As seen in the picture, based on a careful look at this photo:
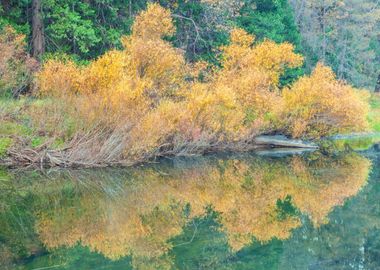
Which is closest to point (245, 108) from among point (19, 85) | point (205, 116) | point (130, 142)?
point (205, 116)

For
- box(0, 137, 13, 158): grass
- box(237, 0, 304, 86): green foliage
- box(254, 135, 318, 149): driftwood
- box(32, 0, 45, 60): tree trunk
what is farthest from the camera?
box(237, 0, 304, 86): green foliage

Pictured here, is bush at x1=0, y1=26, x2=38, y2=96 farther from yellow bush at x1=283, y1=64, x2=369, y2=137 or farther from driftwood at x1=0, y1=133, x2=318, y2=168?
yellow bush at x1=283, y1=64, x2=369, y2=137

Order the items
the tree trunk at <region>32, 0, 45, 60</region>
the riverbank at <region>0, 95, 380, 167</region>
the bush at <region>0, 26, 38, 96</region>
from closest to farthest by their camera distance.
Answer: the riverbank at <region>0, 95, 380, 167</region> → the bush at <region>0, 26, 38, 96</region> → the tree trunk at <region>32, 0, 45, 60</region>

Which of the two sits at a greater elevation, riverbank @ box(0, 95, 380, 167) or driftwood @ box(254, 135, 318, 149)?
riverbank @ box(0, 95, 380, 167)

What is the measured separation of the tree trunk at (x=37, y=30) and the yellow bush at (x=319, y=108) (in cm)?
1273

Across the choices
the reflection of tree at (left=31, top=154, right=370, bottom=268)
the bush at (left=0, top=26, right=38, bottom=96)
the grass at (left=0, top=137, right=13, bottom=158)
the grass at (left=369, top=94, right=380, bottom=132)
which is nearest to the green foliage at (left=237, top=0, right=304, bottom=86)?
the grass at (left=369, top=94, right=380, bottom=132)

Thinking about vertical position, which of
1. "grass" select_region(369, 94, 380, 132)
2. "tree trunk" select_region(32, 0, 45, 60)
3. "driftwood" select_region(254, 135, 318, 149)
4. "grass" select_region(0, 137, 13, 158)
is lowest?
"grass" select_region(369, 94, 380, 132)

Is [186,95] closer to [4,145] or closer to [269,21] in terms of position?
[4,145]

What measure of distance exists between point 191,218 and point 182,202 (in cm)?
203

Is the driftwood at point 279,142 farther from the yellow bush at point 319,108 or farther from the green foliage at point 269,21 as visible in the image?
the green foliage at point 269,21

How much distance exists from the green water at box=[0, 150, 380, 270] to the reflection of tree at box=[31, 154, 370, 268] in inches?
1.3

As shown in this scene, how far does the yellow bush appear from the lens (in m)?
31.4

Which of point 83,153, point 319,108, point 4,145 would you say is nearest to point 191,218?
point 83,153

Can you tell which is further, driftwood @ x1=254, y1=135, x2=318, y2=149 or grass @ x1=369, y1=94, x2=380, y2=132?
grass @ x1=369, y1=94, x2=380, y2=132
